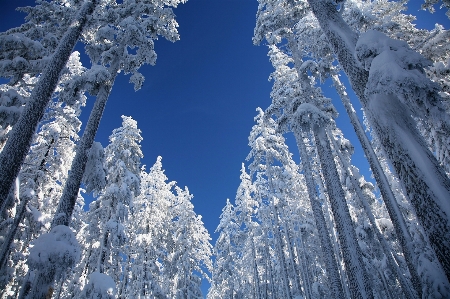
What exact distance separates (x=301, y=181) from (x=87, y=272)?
23.6 meters

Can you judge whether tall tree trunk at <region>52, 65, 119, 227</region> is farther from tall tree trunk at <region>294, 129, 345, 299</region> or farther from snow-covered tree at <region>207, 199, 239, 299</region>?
snow-covered tree at <region>207, 199, 239, 299</region>

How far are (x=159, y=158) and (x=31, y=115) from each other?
59.3ft

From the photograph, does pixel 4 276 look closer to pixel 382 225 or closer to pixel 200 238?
pixel 200 238

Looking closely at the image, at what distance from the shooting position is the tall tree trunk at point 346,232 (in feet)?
27.8

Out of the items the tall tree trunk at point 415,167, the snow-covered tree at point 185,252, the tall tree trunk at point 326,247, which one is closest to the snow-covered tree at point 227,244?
the snow-covered tree at point 185,252

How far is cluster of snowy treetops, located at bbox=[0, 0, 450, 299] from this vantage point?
404 centimetres

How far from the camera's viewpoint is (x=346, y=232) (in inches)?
370

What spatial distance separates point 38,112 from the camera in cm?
810

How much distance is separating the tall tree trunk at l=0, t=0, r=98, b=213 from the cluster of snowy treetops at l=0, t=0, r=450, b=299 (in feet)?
0.13

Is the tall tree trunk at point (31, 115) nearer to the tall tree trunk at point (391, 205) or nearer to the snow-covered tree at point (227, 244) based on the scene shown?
the tall tree trunk at point (391, 205)

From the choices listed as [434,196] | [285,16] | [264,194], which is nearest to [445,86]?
[285,16]

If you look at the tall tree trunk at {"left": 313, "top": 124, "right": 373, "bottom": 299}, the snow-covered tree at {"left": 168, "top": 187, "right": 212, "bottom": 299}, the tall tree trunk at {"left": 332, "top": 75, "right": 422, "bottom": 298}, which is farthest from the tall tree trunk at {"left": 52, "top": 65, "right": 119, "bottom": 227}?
the snow-covered tree at {"left": 168, "top": 187, "right": 212, "bottom": 299}

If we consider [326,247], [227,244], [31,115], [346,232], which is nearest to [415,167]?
[346,232]

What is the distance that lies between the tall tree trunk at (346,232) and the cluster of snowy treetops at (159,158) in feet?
0.16
